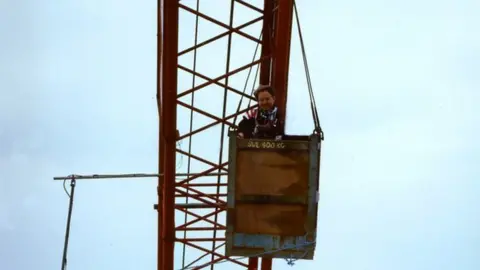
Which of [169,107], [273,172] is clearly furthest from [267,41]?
[273,172]

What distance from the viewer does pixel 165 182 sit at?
1355 cm

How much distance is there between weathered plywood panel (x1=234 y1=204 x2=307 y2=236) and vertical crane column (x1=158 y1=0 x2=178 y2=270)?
3.46 meters

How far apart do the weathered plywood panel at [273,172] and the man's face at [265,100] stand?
0.72 metres

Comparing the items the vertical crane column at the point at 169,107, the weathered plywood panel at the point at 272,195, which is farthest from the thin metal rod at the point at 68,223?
the weathered plywood panel at the point at 272,195

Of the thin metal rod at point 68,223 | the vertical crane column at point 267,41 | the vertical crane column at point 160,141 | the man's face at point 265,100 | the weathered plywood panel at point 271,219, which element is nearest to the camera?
the weathered plywood panel at point 271,219

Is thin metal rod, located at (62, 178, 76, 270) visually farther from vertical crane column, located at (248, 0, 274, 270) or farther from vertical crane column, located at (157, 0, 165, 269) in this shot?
vertical crane column, located at (248, 0, 274, 270)

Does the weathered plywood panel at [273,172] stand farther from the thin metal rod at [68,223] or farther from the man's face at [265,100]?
the thin metal rod at [68,223]

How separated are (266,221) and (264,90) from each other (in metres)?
1.66

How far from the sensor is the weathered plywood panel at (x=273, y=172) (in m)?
9.76

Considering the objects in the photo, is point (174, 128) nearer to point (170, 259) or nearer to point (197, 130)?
point (197, 130)

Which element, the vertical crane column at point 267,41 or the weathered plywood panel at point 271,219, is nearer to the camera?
the weathered plywood panel at point 271,219

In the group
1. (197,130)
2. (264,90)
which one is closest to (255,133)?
(264,90)

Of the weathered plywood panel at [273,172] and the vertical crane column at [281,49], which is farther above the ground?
the vertical crane column at [281,49]

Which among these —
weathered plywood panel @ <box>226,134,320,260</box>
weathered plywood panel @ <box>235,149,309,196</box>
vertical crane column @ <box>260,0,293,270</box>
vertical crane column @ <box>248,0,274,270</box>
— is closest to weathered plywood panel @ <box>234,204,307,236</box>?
weathered plywood panel @ <box>226,134,320,260</box>
